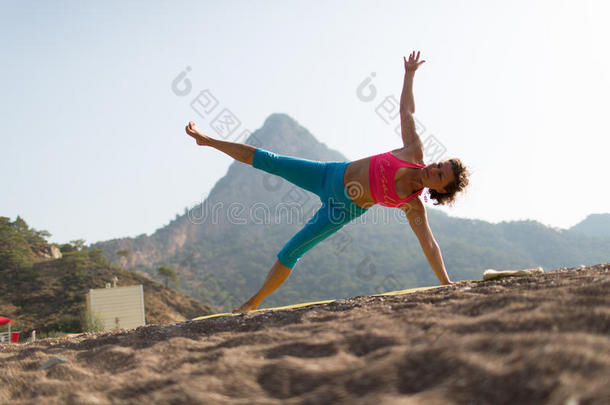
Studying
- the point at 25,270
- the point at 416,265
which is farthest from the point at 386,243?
the point at 25,270

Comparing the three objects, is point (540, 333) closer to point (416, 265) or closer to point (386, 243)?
point (416, 265)

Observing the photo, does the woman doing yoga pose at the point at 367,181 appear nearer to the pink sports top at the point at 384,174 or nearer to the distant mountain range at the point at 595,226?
the pink sports top at the point at 384,174

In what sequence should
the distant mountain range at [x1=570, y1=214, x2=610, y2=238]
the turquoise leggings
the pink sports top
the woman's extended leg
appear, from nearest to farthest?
the pink sports top → the turquoise leggings → the woman's extended leg → the distant mountain range at [x1=570, y1=214, x2=610, y2=238]

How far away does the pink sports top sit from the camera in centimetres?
311

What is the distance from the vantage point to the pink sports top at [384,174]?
10.2 ft

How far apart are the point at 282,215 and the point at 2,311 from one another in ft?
199

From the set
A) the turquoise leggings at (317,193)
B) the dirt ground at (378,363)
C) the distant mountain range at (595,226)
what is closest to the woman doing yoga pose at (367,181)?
the turquoise leggings at (317,193)

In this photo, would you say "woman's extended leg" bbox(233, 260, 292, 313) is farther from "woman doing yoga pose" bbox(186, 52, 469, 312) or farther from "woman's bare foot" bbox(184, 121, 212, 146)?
"woman's bare foot" bbox(184, 121, 212, 146)

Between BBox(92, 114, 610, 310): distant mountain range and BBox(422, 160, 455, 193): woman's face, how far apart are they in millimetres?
44742

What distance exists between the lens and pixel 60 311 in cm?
2506

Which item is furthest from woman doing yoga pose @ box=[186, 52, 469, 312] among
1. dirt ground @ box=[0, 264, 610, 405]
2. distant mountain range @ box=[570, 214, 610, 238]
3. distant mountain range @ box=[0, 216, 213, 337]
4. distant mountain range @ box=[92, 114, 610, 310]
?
distant mountain range @ box=[570, 214, 610, 238]

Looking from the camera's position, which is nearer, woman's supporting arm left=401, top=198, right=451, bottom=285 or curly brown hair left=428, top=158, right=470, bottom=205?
curly brown hair left=428, top=158, right=470, bottom=205

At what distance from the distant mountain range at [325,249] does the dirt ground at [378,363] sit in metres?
45.7

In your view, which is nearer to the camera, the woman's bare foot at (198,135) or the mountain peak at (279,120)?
the woman's bare foot at (198,135)
